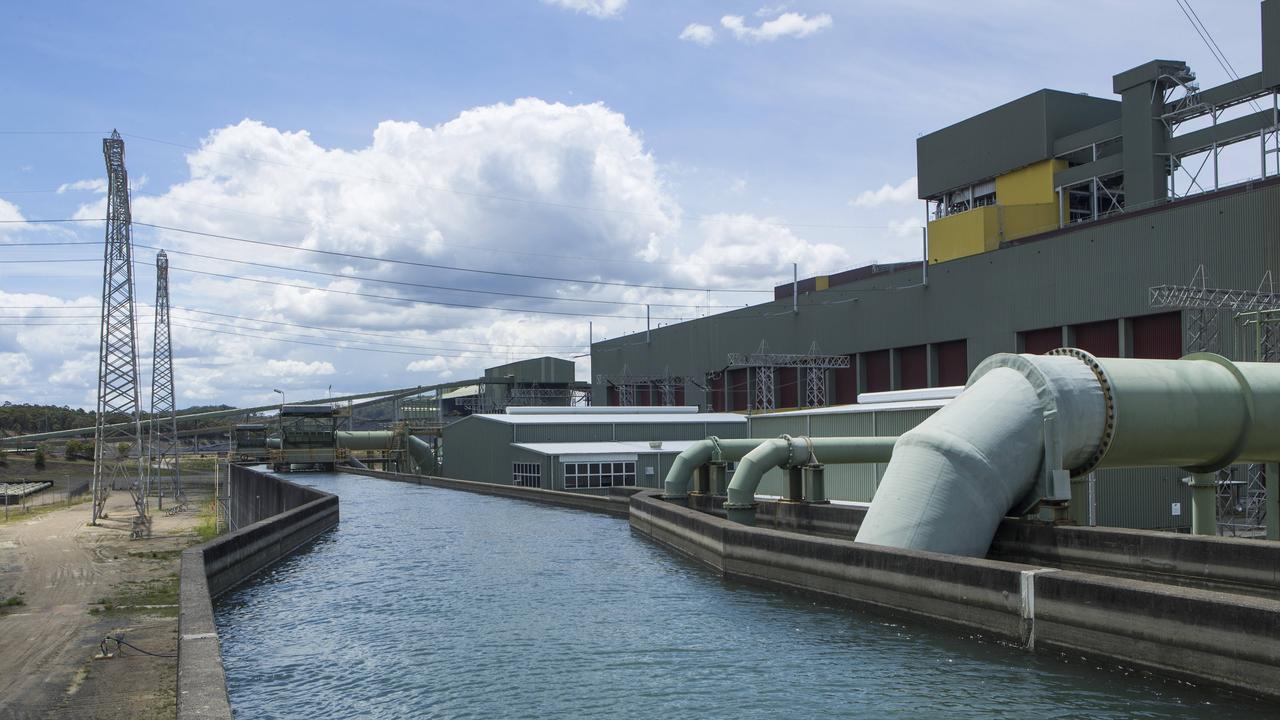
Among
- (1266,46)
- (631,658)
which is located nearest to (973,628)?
(631,658)

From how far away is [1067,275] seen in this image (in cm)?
4312

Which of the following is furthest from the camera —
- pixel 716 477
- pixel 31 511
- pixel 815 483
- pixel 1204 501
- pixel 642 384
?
pixel 642 384

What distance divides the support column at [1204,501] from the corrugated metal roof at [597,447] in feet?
94.7

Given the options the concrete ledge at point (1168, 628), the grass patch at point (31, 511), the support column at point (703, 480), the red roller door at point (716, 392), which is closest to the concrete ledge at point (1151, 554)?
the concrete ledge at point (1168, 628)

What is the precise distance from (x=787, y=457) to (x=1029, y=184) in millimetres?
35720

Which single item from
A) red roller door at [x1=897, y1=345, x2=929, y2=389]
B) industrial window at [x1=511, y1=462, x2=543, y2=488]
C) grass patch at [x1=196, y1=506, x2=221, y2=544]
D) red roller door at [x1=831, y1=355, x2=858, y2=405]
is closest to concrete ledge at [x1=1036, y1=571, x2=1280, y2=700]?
grass patch at [x1=196, y1=506, x2=221, y2=544]

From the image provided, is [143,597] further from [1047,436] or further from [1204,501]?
[1204,501]

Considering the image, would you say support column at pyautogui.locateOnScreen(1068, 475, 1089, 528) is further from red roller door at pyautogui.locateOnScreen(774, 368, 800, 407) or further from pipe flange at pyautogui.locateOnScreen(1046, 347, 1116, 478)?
red roller door at pyautogui.locateOnScreen(774, 368, 800, 407)

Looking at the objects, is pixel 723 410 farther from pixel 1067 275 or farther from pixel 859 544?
pixel 859 544

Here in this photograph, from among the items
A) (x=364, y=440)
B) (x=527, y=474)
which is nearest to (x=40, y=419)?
(x=364, y=440)

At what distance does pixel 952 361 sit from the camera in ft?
170

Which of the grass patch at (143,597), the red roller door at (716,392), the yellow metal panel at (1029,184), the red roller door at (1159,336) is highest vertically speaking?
the yellow metal panel at (1029,184)

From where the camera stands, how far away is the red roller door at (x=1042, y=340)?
145ft

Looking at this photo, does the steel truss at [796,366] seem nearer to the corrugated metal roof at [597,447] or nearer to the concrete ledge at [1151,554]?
the corrugated metal roof at [597,447]
